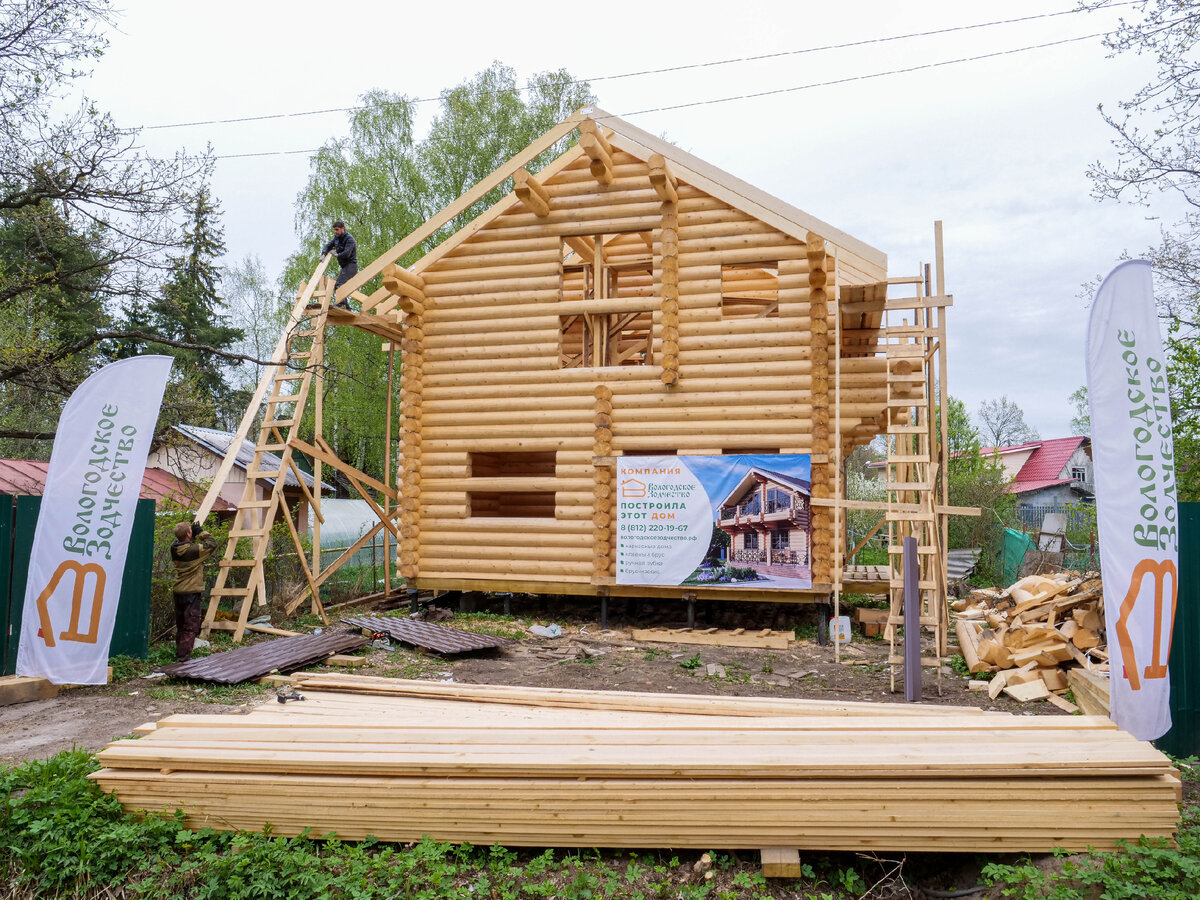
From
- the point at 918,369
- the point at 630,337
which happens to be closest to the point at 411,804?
the point at 918,369

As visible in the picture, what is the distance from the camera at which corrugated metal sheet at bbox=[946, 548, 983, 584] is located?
1859 cm

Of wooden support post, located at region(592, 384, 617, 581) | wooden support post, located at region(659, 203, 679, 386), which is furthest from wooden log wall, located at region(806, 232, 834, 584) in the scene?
wooden support post, located at region(592, 384, 617, 581)

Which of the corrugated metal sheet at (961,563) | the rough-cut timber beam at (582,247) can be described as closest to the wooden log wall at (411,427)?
the rough-cut timber beam at (582,247)

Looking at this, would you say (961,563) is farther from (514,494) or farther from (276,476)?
(276,476)

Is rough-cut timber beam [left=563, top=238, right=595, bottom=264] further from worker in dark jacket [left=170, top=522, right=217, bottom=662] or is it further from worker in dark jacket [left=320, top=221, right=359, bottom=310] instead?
worker in dark jacket [left=170, top=522, right=217, bottom=662]

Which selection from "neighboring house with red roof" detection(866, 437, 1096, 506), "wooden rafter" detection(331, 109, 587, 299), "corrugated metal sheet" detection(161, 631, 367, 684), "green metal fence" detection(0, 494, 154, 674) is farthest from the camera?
"neighboring house with red roof" detection(866, 437, 1096, 506)

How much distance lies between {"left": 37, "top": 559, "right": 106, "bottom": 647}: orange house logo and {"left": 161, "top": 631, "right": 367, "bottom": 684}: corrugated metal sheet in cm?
130

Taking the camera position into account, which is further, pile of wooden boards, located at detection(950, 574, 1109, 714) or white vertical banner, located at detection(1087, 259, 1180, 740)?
pile of wooden boards, located at detection(950, 574, 1109, 714)

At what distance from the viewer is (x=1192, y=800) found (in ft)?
17.5

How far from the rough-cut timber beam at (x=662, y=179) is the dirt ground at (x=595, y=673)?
24.3ft

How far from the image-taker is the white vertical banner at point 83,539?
7.93 meters

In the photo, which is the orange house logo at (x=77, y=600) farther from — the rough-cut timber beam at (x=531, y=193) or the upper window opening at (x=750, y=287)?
the upper window opening at (x=750, y=287)

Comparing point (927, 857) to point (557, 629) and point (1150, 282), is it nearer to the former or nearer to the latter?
point (1150, 282)

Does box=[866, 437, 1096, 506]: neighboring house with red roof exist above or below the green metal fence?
above
